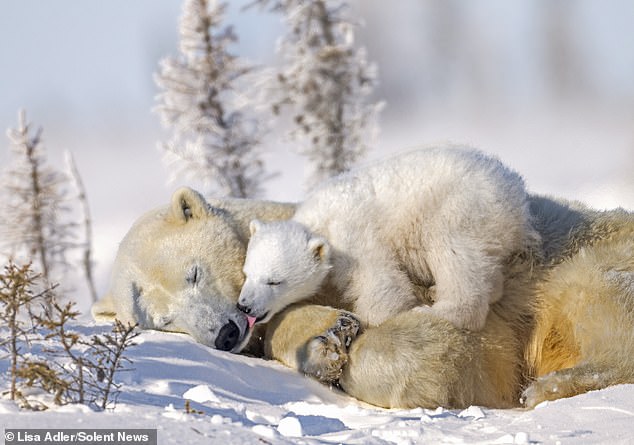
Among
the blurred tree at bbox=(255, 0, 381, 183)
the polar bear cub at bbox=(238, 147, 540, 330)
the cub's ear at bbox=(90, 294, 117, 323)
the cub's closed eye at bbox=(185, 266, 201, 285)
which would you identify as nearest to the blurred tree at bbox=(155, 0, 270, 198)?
the blurred tree at bbox=(255, 0, 381, 183)

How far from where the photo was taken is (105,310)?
16.1 feet

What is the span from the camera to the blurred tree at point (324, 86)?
14977mm

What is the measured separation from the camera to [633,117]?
116 feet

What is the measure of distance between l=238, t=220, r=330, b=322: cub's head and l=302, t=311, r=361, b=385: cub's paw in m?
0.26

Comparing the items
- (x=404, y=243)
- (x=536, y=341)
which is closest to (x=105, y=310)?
(x=404, y=243)

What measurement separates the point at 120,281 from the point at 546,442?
2.88 meters

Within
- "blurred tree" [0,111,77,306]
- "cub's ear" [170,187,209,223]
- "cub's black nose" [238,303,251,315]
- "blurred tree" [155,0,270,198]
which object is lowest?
"cub's black nose" [238,303,251,315]

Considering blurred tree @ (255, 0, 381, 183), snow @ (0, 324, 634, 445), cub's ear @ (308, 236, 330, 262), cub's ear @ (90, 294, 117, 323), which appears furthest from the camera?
blurred tree @ (255, 0, 381, 183)

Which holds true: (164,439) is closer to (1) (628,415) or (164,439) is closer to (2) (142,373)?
(2) (142,373)

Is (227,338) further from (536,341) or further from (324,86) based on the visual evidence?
(324,86)

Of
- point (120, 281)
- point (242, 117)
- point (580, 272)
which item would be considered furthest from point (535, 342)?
point (242, 117)

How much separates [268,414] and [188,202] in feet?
6.26

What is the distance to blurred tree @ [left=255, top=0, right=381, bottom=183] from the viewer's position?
590 inches

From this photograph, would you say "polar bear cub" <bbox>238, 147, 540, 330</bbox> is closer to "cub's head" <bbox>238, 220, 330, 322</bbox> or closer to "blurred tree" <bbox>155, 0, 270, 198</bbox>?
"cub's head" <bbox>238, 220, 330, 322</bbox>
